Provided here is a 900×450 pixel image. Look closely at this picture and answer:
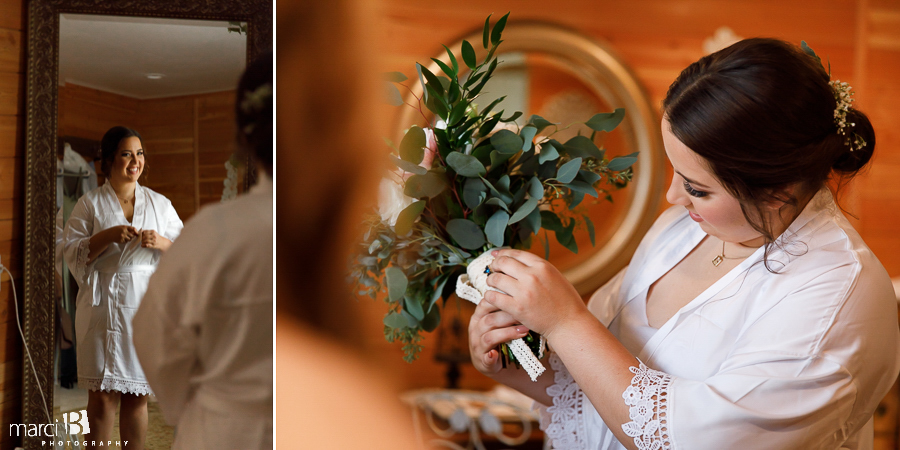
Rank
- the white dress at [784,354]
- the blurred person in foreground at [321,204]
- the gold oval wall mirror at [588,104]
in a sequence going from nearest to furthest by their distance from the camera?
the white dress at [784,354], the blurred person in foreground at [321,204], the gold oval wall mirror at [588,104]

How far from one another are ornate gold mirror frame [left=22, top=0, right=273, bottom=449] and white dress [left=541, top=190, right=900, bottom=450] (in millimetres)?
910

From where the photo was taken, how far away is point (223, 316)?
0.88 metres

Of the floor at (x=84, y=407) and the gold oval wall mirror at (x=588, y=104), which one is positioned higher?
the gold oval wall mirror at (x=588, y=104)

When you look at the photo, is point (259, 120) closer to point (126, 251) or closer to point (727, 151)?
point (126, 251)

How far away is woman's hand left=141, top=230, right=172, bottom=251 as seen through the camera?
35.2 inches

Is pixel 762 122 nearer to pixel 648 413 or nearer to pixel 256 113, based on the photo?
pixel 648 413

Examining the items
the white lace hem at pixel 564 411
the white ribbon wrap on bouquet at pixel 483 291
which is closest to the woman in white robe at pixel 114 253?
the white ribbon wrap on bouquet at pixel 483 291

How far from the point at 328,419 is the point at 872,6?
227cm

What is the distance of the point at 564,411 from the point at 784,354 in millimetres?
414

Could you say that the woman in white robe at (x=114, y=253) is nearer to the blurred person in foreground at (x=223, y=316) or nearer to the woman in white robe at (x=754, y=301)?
the blurred person in foreground at (x=223, y=316)

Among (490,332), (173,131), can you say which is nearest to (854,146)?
(490,332)

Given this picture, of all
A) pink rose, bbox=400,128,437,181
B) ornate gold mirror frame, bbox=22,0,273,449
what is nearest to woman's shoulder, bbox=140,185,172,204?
ornate gold mirror frame, bbox=22,0,273,449

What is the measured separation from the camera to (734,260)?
891 millimetres

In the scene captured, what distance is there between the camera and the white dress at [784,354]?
0.68 metres
